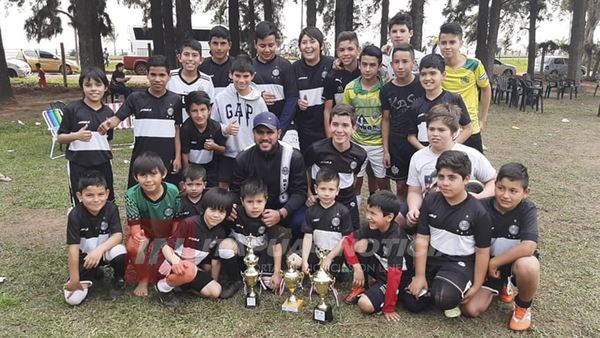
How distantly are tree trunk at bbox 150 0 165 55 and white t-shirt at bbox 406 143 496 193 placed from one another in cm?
1319

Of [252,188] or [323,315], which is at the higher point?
[252,188]

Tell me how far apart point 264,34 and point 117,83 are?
9933 mm

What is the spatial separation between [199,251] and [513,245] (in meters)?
2.21

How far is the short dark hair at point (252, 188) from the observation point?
357 cm

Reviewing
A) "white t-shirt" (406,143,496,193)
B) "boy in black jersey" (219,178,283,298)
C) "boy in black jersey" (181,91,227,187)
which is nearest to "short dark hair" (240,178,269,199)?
"boy in black jersey" (219,178,283,298)

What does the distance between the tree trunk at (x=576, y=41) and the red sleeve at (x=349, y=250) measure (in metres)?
20.3

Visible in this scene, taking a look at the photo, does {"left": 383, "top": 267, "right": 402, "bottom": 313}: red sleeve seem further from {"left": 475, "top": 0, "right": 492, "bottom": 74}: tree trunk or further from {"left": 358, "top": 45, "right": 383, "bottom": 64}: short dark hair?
{"left": 475, "top": 0, "right": 492, "bottom": 74}: tree trunk

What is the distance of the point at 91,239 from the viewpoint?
11.4 ft

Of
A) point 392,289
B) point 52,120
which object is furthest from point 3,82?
point 392,289

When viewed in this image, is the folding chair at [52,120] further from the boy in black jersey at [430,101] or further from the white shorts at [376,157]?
the boy in black jersey at [430,101]

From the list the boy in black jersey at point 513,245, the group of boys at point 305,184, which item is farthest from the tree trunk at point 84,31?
the boy in black jersey at point 513,245

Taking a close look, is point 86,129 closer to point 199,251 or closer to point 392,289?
point 199,251

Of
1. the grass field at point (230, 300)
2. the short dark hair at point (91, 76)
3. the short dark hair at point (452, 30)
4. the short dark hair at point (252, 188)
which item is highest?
the short dark hair at point (452, 30)

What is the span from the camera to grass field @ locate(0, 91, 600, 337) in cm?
310
